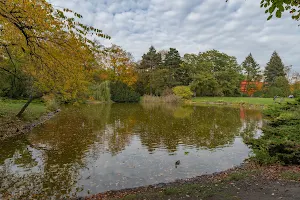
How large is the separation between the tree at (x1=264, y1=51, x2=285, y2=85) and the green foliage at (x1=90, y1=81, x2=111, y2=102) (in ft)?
125

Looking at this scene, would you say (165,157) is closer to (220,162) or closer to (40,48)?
(220,162)

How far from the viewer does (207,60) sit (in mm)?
49562

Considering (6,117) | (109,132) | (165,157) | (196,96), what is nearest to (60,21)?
(165,157)

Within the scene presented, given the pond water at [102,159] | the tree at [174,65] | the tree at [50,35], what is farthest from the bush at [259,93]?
the tree at [50,35]

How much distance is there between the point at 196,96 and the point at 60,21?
4689 centimetres

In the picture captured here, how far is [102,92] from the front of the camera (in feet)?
121

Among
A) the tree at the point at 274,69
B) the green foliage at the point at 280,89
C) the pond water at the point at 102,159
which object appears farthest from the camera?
the tree at the point at 274,69

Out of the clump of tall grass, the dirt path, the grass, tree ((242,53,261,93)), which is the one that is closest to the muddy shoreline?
the dirt path

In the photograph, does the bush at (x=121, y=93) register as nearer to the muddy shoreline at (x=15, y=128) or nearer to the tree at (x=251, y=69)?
the muddy shoreline at (x=15, y=128)

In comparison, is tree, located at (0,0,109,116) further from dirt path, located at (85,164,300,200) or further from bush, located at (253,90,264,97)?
bush, located at (253,90,264,97)

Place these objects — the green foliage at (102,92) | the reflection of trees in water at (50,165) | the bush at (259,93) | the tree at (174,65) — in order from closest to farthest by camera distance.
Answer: the reflection of trees in water at (50,165) < the green foliage at (102,92) < the tree at (174,65) < the bush at (259,93)

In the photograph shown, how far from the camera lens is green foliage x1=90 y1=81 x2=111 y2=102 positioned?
1428 inches

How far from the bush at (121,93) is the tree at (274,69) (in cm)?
3304

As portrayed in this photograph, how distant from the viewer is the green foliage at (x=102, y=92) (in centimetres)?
3628
